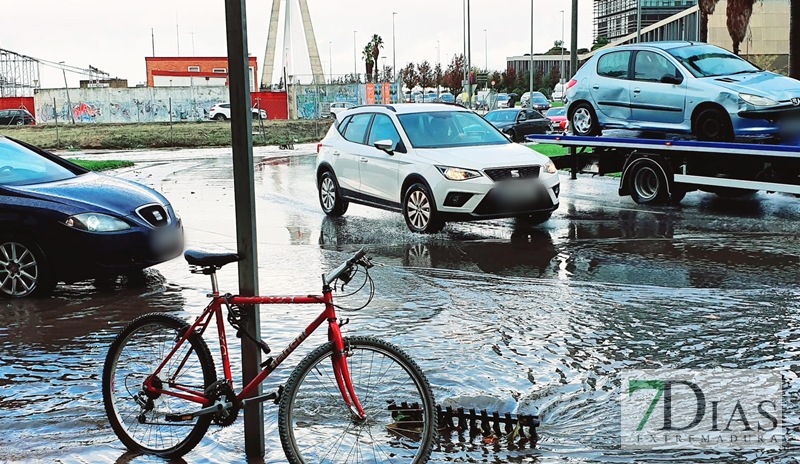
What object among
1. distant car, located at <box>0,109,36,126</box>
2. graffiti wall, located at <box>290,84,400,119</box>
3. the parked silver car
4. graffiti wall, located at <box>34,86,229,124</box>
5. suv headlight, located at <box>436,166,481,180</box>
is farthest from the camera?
graffiti wall, located at <box>290,84,400,119</box>

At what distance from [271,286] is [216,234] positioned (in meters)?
3.70

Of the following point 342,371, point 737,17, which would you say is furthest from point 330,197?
point 737,17

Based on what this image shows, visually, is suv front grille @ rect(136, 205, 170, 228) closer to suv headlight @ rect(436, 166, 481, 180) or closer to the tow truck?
suv headlight @ rect(436, 166, 481, 180)

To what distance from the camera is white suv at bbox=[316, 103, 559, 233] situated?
12.0 m

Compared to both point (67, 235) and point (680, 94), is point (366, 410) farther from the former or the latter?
point (680, 94)

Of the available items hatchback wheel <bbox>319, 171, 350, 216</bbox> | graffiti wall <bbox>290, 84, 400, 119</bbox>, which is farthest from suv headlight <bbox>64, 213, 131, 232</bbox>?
graffiti wall <bbox>290, 84, 400, 119</bbox>

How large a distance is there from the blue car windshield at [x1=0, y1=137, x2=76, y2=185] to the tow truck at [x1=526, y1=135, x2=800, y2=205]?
8486 millimetres

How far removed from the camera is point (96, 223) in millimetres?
8805

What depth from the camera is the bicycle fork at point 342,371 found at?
13.9 feet

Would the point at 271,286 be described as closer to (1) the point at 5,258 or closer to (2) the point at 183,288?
(2) the point at 183,288

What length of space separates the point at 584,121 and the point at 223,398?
12.2 metres

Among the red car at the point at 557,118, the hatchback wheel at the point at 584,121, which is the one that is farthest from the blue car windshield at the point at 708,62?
the red car at the point at 557,118

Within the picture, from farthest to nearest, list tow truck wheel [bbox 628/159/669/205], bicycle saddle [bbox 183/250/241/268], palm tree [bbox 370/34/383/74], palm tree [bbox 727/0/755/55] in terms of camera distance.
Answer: palm tree [bbox 370/34/383/74] → palm tree [bbox 727/0/755/55] → tow truck wheel [bbox 628/159/669/205] → bicycle saddle [bbox 183/250/241/268]

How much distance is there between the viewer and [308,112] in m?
63.5
